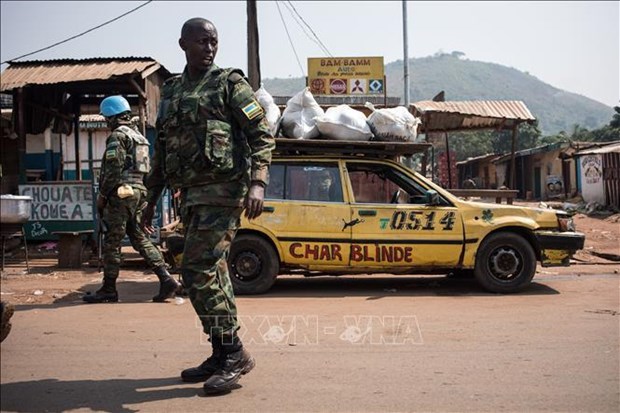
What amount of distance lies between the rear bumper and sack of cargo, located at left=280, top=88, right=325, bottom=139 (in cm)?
272

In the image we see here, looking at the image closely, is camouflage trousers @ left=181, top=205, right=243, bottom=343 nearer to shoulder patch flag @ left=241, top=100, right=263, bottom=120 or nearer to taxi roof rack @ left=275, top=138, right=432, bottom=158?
shoulder patch flag @ left=241, top=100, right=263, bottom=120

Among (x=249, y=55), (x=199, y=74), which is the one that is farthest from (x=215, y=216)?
(x=249, y=55)

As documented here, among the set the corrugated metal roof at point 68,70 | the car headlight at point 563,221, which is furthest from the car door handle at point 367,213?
the corrugated metal roof at point 68,70

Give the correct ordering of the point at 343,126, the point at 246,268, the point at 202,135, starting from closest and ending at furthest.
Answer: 1. the point at 202,135
2. the point at 246,268
3. the point at 343,126

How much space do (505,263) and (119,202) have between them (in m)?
4.06

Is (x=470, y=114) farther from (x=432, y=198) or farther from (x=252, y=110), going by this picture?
(x=252, y=110)

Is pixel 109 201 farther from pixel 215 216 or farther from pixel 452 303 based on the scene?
pixel 452 303

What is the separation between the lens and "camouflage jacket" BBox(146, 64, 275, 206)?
3262 mm

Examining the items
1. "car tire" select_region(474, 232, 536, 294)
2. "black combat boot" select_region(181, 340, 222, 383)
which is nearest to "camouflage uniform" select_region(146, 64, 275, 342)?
"black combat boot" select_region(181, 340, 222, 383)

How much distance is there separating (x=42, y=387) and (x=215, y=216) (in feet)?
4.29

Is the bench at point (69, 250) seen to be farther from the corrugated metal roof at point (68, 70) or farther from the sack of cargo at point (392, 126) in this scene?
the sack of cargo at point (392, 126)

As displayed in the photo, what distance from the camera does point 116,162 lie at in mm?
5668

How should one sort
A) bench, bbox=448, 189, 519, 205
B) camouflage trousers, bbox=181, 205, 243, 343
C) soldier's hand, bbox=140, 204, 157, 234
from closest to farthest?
1. camouflage trousers, bbox=181, 205, 243, 343
2. soldier's hand, bbox=140, 204, 157, 234
3. bench, bbox=448, 189, 519, 205

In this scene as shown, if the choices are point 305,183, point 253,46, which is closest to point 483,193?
point 305,183
